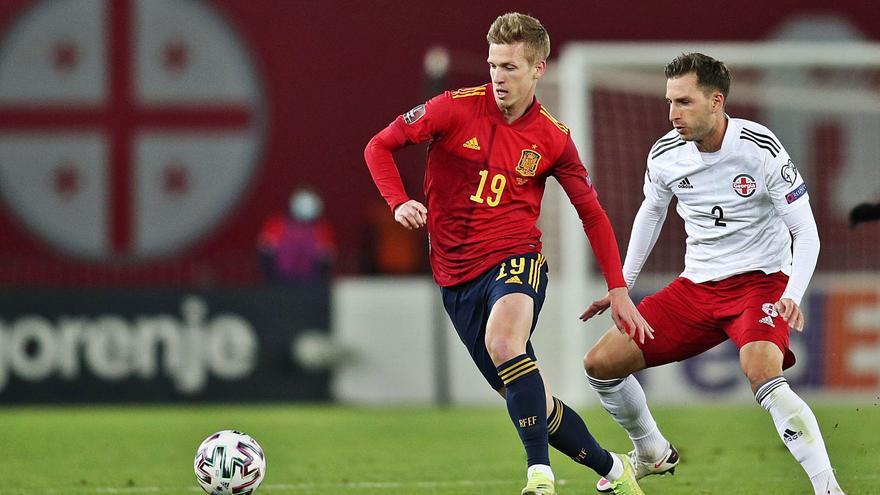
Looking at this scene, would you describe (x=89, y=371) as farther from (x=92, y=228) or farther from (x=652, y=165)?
(x=652, y=165)

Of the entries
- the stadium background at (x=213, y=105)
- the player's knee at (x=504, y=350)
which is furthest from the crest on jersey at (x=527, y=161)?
the stadium background at (x=213, y=105)

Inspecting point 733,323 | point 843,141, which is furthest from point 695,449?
point 843,141

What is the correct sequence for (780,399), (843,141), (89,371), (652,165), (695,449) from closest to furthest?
1. (780,399)
2. (652,165)
3. (695,449)
4. (89,371)
5. (843,141)

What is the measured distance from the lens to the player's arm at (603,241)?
697 centimetres

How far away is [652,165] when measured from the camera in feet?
24.5

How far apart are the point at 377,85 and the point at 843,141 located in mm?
5967

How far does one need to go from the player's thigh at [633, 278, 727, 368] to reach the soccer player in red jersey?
229mm

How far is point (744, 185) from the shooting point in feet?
23.6

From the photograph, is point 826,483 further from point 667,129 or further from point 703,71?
point 667,129

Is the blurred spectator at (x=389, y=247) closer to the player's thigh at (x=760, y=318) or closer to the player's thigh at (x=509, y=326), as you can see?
the player's thigh at (x=760, y=318)

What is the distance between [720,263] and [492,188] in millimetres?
1161

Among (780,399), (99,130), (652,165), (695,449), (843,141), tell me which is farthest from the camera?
(99,130)

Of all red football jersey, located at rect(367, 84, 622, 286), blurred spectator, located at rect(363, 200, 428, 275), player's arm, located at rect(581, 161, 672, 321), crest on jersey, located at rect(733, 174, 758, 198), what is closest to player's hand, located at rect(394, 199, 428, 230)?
red football jersey, located at rect(367, 84, 622, 286)

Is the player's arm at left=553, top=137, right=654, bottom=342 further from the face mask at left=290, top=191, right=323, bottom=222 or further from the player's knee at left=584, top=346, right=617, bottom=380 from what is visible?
the face mask at left=290, top=191, right=323, bottom=222
